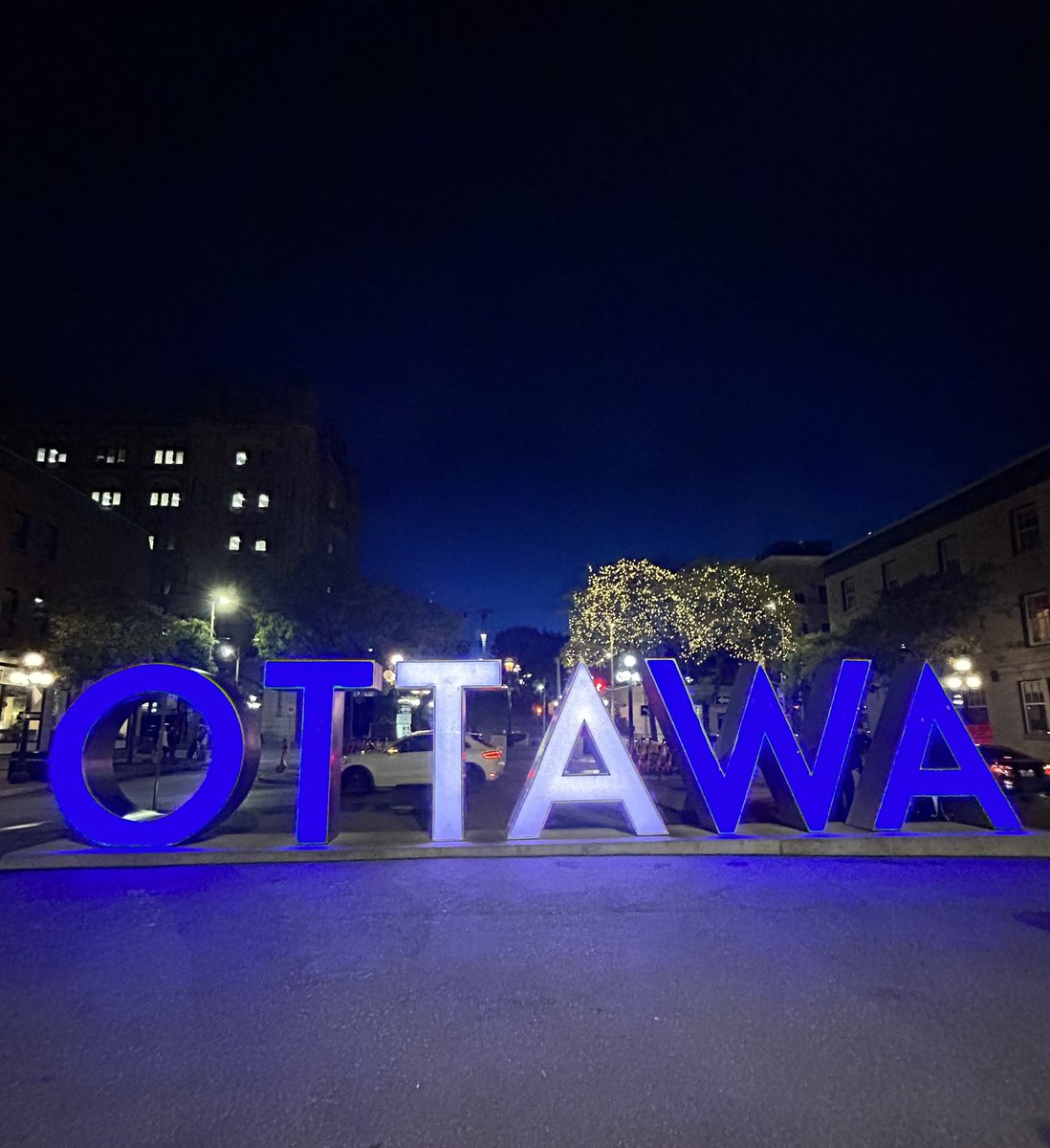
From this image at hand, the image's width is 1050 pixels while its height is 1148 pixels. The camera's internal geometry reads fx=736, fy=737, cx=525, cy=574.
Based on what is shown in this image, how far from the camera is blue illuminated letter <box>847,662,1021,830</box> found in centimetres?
1018

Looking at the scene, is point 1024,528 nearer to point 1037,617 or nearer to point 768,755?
point 1037,617

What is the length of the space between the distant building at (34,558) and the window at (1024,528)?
127 ft

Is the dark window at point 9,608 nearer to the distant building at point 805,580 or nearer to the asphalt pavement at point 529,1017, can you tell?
the asphalt pavement at point 529,1017

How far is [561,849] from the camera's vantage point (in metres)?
9.85

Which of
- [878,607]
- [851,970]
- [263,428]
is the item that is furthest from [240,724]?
[263,428]

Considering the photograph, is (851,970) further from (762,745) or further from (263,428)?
(263,428)

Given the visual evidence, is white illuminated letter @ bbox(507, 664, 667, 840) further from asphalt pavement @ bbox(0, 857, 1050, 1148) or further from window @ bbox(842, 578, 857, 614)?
window @ bbox(842, 578, 857, 614)

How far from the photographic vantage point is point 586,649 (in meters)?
38.0

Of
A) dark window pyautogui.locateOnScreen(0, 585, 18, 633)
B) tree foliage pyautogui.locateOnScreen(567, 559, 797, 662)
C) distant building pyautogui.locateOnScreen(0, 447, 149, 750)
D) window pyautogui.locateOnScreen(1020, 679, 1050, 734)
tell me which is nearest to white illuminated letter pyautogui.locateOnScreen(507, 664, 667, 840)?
window pyautogui.locateOnScreen(1020, 679, 1050, 734)

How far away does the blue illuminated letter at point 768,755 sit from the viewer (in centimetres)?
1027

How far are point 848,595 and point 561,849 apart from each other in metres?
33.9

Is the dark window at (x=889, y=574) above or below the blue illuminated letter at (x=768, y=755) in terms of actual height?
above

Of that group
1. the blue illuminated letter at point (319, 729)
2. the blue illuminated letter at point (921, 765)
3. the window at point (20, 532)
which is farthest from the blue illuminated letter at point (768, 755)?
the window at point (20, 532)

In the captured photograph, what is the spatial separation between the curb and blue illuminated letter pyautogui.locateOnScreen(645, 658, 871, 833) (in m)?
0.43
